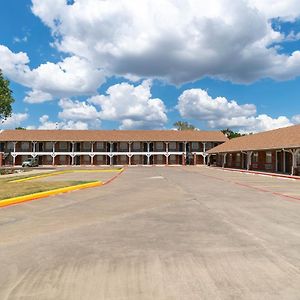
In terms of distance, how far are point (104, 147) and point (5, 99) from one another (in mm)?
25052

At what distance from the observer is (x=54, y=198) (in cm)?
1404

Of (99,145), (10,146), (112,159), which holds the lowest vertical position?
(112,159)

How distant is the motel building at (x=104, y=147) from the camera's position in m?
63.2

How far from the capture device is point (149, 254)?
588cm

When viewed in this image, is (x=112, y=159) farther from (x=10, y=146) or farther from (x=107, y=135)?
(x=10, y=146)

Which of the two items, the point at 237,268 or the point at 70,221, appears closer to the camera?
the point at 237,268

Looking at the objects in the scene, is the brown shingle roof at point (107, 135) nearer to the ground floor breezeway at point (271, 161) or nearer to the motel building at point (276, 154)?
the ground floor breezeway at point (271, 161)

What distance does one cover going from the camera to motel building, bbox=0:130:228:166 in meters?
63.2

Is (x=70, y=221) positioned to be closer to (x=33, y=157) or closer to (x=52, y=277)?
(x=52, y=277)

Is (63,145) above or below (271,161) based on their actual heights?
above

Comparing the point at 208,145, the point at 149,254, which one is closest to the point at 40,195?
the point at 149,254

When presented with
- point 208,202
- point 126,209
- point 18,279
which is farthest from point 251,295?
point 208,202

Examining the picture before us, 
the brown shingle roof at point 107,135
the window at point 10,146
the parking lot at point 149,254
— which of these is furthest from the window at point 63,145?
the parking lot at point 149,254

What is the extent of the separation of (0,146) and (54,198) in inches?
2173
